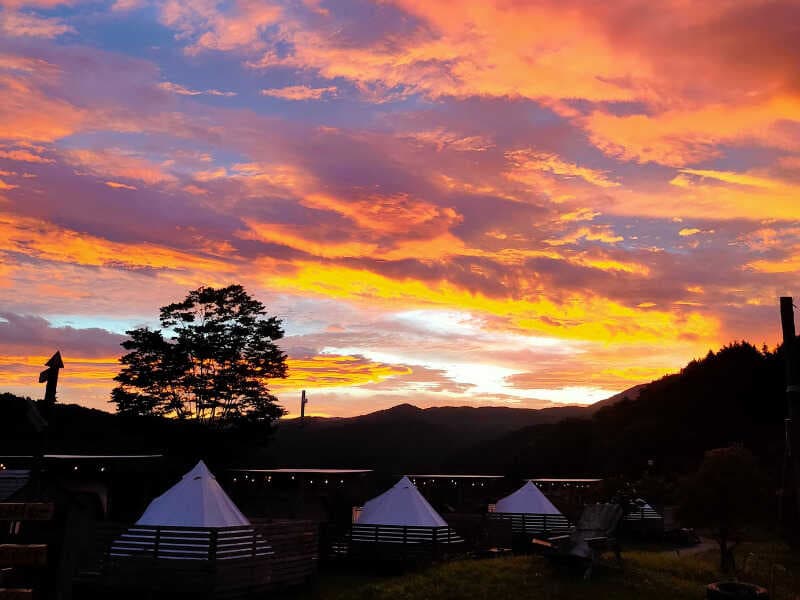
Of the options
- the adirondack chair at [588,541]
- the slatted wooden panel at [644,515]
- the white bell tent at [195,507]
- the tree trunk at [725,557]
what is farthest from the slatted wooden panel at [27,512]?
the slatted wooden panel at [644,515]

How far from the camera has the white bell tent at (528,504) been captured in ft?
113

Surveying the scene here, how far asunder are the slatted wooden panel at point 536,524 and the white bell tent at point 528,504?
0.87 m

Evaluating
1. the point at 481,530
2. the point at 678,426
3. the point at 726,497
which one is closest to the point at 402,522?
the point at 481,530

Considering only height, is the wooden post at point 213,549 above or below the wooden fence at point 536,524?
above

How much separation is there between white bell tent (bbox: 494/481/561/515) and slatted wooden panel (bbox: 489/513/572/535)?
2.86 ft

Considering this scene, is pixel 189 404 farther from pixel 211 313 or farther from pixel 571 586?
pixel 571 586

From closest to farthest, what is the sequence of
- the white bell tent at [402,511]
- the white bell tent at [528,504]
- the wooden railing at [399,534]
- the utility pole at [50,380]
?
the utility pole at [50,380], the wooden railing at [399,534], the white bell tent at [402,511], the white bell tent at [528,504]

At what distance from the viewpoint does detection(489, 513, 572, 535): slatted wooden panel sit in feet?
108

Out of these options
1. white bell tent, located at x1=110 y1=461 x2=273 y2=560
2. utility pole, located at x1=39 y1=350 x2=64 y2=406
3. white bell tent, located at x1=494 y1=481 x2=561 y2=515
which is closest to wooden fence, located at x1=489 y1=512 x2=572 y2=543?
white bell tent, located at x1=494 y1=481 x2=561 y2=515

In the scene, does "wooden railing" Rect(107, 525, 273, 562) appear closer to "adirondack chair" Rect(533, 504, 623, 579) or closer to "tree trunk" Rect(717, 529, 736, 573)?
"adirondack chair" Rect(533, 504, 623, 579)

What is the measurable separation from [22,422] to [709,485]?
5018 cm

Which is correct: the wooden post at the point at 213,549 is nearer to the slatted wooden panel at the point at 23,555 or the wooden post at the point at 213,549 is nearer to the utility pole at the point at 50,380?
the utility pole at the point at 50,380

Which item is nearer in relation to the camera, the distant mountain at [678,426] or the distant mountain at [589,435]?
the distant mountain at [589,435]

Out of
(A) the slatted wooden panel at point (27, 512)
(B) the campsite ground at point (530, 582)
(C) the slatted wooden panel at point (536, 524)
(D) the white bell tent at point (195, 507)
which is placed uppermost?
(A) the slatted wooden panel at point (27, 512)
